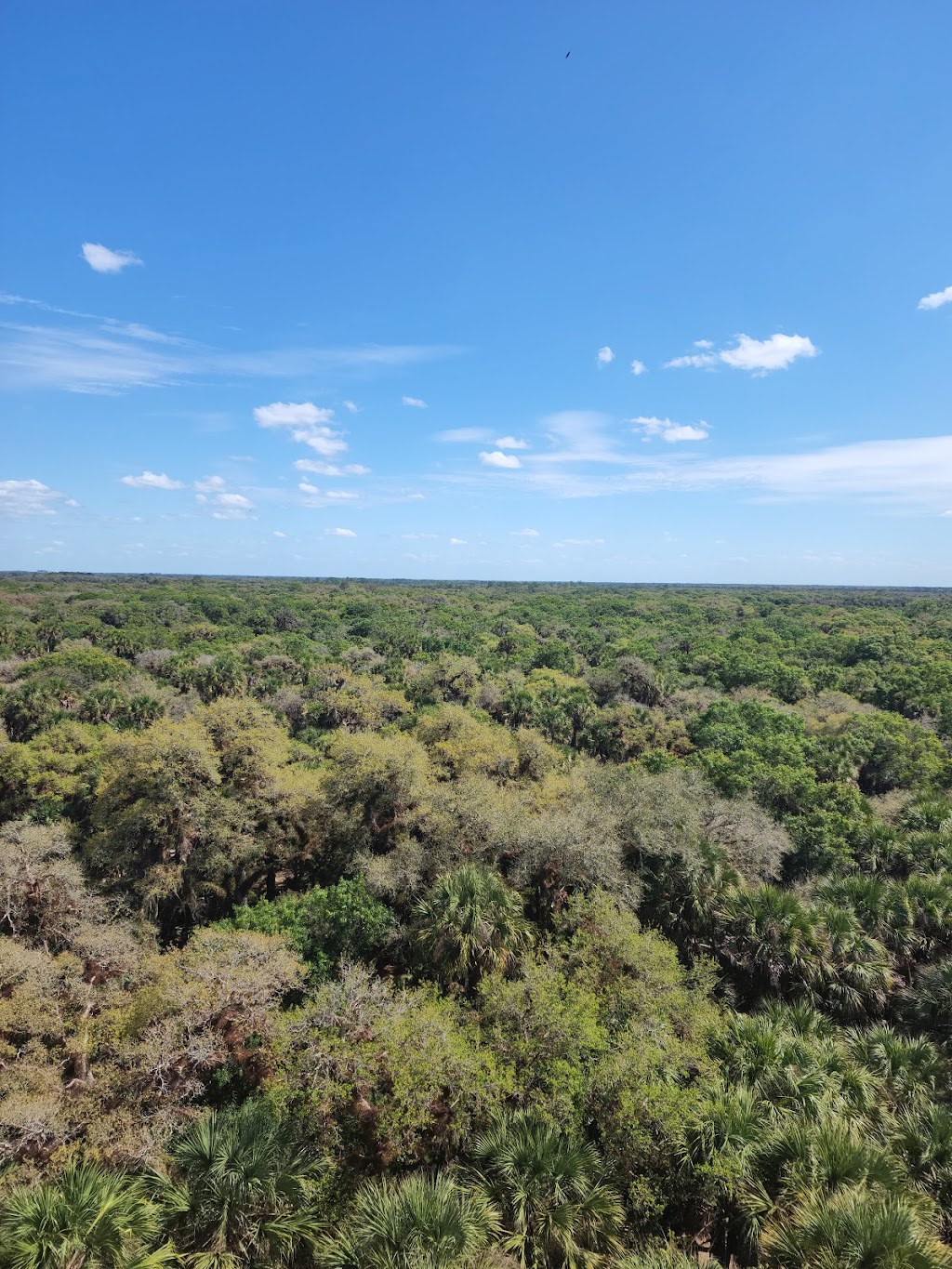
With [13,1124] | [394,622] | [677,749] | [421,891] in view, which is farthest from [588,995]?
[394,622]

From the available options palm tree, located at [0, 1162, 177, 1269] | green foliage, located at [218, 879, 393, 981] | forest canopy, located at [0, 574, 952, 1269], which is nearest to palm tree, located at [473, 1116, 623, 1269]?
forest canopy, located at [0, 574, 952, 1269]

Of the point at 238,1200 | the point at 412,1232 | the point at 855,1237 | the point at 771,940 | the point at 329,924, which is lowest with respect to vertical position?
the point at 329,924

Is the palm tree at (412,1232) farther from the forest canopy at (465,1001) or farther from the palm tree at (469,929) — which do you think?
the palm tree at (469,929)

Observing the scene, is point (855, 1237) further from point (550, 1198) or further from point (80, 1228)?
point (80, 1228)

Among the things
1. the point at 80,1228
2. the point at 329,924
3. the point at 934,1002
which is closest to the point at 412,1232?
the point at 80,1228

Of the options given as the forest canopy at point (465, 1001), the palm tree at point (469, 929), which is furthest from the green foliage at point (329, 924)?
the palm tree at point (469, 929)

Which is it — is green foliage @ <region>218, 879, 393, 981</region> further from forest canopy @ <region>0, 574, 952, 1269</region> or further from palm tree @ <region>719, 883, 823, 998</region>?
palm tree @ <region>719, 883, 823, 998</region>

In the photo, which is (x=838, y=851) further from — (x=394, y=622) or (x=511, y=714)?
(x=394, y=622)
